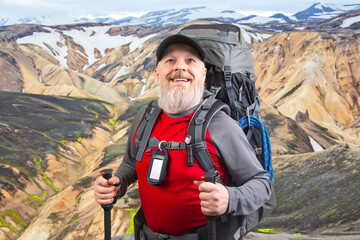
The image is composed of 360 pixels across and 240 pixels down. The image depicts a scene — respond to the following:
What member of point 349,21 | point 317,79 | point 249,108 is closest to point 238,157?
point 249,108

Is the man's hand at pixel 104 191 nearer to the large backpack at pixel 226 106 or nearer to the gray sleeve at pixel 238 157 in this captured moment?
the large backpack at pixel 226 106

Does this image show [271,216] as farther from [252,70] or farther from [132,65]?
[132,65]

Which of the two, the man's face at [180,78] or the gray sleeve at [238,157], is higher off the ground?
the man's face at [180,78]

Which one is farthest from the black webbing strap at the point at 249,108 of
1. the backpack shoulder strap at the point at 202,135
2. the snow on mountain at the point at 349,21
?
the snow on mountain at the point at 349,21

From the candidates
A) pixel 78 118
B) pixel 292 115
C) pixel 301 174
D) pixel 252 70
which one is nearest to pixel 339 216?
pixel 301 174

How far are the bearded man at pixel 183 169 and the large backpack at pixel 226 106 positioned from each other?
0.09 meters

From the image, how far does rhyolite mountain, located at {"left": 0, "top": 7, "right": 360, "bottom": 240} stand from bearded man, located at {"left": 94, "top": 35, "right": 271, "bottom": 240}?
15.7ft

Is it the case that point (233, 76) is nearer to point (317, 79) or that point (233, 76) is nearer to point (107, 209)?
point (107, 209)

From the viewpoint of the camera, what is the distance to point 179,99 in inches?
137

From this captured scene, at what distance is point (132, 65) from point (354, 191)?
92039mm

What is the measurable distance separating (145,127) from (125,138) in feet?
96.8

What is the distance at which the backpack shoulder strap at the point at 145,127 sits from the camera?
11.6 ft

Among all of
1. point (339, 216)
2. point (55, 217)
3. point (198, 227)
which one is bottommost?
point (55, 217)

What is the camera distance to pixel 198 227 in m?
3.40
